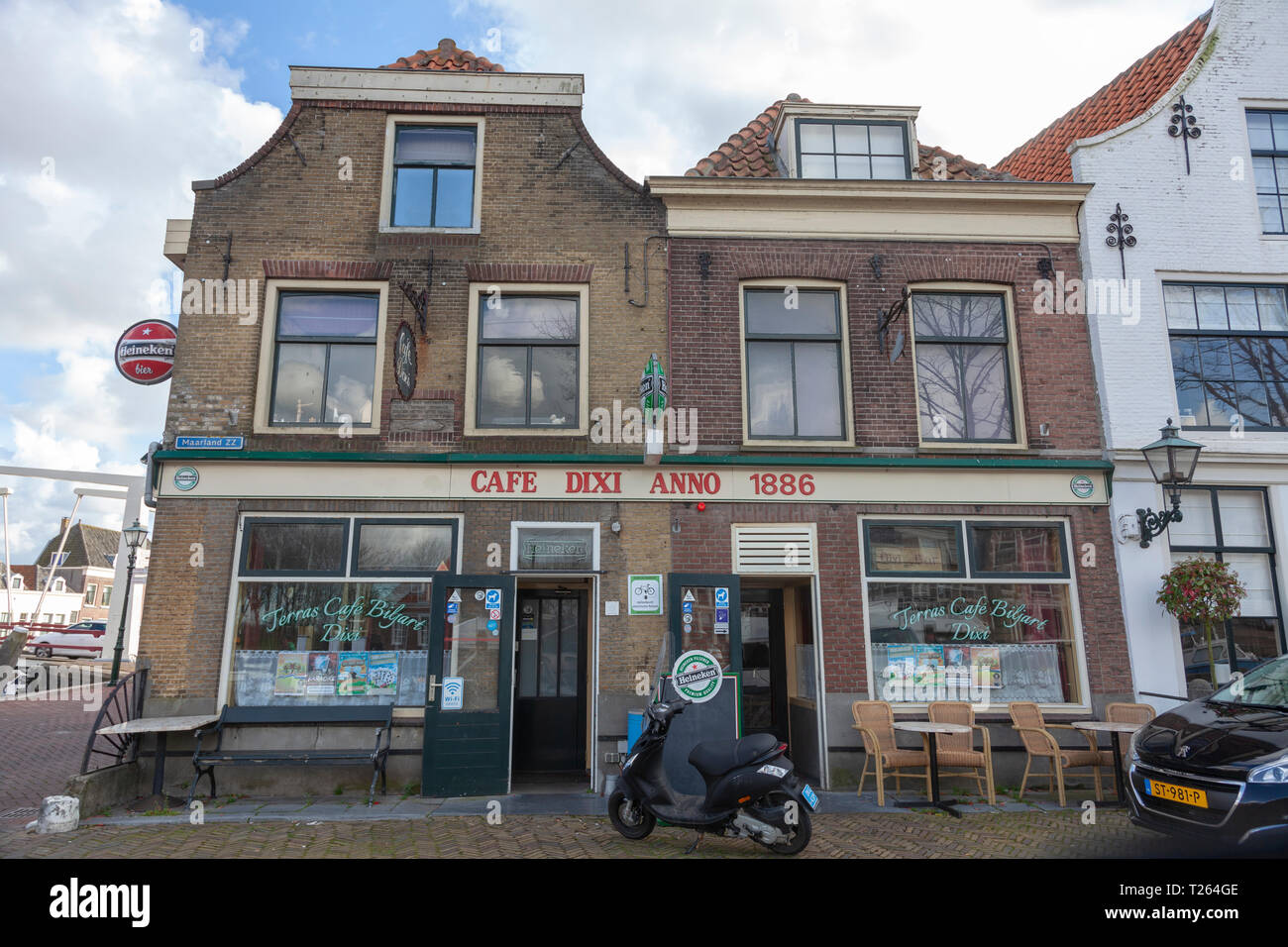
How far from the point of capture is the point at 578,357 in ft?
34.1

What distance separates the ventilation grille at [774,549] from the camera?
9867 millimetres

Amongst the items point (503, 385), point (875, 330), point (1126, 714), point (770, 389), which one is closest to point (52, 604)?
point (503, 385)

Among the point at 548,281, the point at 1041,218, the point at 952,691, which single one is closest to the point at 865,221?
the point at 1041,218

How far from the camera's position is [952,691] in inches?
384

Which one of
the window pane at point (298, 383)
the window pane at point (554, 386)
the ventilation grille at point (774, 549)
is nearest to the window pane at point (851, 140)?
the window pane at point (554, 386)

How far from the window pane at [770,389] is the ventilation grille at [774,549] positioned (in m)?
1.34

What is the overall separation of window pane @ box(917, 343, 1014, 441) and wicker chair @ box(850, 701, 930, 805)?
12.1 ft

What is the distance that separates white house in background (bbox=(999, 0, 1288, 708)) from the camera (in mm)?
10031

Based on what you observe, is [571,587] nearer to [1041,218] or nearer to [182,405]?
[182,405]

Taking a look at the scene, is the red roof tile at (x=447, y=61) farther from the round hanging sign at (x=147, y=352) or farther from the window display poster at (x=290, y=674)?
the window display poster at (x=290, y=674)

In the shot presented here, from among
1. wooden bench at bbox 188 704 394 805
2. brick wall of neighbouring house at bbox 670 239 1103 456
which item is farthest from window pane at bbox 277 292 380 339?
wooden bench at bbox 188 704 394 805

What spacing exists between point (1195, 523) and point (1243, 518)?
700mm

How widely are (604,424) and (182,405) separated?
18.0 feet

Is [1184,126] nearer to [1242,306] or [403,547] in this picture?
[1242,306]
